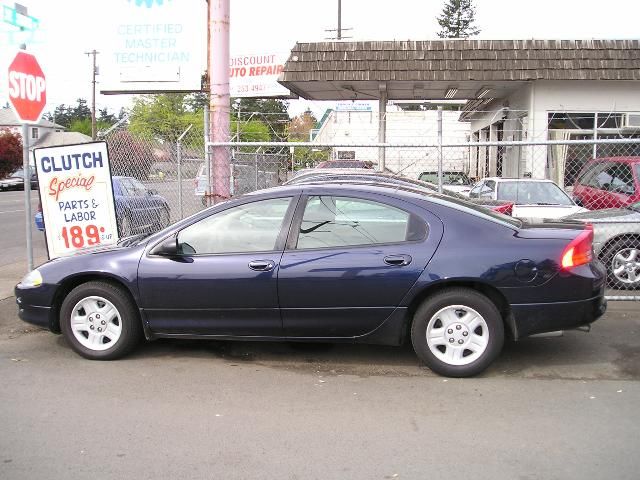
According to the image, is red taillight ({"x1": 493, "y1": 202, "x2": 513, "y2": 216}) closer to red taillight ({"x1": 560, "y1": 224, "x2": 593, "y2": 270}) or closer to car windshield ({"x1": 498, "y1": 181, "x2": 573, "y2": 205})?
car windshield ({"x1": 498, "y1": 181, "x2": 573, "y2": 205})

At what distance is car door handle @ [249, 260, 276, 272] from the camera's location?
195 inches

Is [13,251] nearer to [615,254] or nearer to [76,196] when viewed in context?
[76,196]

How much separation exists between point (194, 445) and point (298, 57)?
12.6m

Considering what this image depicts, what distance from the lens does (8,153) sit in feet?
160

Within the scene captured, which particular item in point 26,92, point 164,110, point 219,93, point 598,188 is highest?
point 164,110

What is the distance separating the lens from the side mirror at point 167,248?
5.09 meters

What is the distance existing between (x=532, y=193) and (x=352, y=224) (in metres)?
6.32

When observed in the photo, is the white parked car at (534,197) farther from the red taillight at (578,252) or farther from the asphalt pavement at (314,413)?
the red taillight at (578,252)

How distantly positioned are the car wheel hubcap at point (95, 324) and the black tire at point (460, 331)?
2565mm

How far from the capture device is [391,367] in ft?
17.1

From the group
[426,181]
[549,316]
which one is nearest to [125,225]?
[426,181]

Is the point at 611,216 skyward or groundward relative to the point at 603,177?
groundward

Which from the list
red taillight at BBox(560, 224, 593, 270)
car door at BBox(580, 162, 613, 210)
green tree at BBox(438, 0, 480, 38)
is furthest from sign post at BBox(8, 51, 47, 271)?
green tree at BBox(438, 0, 480, 38)

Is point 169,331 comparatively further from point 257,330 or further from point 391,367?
point 391,367
